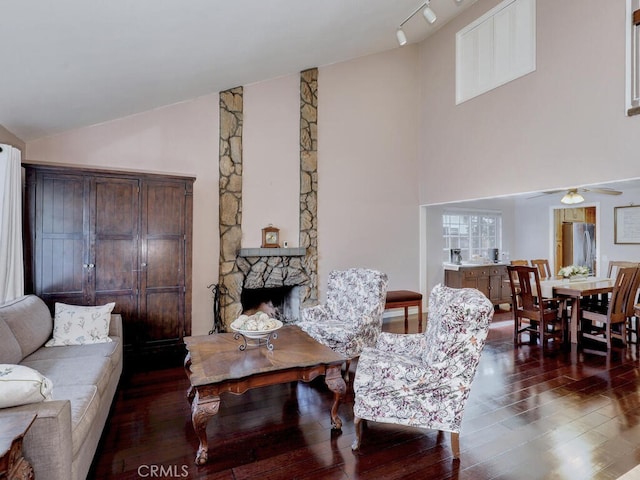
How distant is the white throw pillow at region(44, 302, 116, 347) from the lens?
2.98 meters

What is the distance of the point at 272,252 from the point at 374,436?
2917mm

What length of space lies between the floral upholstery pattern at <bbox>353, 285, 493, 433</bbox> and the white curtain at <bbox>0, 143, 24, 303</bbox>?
313cm

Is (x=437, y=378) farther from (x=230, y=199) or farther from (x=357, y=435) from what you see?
(x=230, y=199)

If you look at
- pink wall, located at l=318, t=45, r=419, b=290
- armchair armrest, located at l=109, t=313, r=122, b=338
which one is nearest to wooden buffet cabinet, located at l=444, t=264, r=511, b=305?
pink wall, located at l=318, t=45, r=419, b=290

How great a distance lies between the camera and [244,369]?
2279 mm

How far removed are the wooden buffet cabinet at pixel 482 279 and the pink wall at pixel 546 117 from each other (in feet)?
5.02

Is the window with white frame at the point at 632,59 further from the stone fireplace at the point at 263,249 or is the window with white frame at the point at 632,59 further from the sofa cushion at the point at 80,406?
the sofa cushion at the point at 80,406

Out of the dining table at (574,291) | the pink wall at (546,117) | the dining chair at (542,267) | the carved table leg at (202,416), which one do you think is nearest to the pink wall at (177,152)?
the carved table leg at (202,416)

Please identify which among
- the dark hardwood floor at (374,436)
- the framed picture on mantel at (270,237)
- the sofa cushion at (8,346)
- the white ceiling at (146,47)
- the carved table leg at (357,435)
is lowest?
the dark hardwood floor at (374,436)

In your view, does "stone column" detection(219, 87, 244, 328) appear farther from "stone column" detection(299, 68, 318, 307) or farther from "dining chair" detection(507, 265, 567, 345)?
"dining chair" detection(507, 265, 567, 345)

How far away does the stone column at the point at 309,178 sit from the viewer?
529 cm

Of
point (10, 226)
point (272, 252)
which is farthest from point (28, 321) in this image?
point (272, 252)

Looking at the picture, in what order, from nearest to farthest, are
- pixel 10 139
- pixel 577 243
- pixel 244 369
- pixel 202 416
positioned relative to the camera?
pixel 202 416 → pixel 244 369 → pixel 10 139 → pixel 577 243

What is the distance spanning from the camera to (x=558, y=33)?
14.0ft
